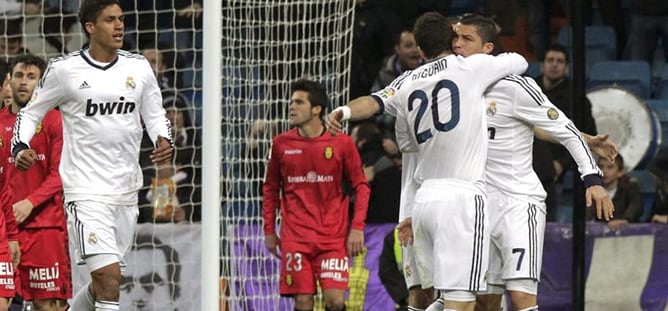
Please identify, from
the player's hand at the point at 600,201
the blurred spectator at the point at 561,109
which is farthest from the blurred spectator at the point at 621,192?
the player's hand at the point at 600,201

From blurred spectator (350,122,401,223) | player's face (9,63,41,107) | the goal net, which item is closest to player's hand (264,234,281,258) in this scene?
the goal net

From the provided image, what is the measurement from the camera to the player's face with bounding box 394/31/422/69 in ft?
41.4

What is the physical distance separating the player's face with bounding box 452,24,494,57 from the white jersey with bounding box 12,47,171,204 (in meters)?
1.77

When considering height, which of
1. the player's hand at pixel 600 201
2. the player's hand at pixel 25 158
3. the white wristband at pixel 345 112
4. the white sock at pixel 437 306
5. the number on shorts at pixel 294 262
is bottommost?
the white sock at pixel 437 306

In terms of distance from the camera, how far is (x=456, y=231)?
8.14 m

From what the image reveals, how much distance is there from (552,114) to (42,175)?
3.65m

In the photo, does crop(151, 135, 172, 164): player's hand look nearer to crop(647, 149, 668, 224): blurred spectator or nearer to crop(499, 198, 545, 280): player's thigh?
crop(499, 198, 545, 280): player's thigh

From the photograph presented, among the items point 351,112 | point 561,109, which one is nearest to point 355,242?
point 561,109

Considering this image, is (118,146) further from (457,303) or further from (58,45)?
(58,45)

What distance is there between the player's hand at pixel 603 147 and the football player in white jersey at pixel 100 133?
8.04 feet

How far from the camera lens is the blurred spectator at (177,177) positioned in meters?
12.7

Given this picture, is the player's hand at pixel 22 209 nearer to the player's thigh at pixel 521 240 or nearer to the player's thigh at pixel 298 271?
the player's thigh at pixel 298 271

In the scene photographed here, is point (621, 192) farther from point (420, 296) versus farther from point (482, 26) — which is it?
point (482, 26)

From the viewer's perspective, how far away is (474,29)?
8883 millimetres
